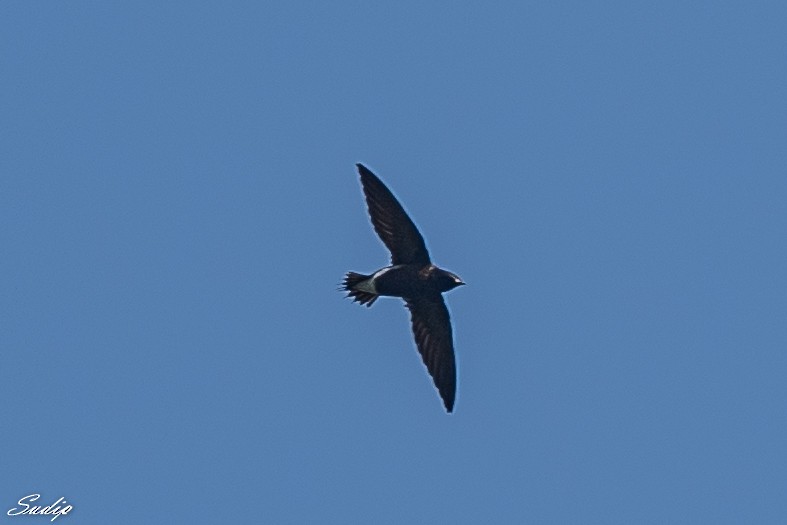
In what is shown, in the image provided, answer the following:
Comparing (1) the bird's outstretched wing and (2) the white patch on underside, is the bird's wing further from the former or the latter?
(2) the white patch on underside

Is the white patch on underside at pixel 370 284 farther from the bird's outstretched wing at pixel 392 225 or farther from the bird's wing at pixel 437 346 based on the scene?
the bird's wing at pixel 437 346

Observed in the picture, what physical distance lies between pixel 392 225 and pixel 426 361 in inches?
89.7

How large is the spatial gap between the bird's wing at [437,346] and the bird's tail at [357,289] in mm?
1225

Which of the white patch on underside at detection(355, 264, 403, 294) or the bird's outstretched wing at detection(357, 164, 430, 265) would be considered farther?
the bird's outstretched wing at detection(357, 164, 430, 265)

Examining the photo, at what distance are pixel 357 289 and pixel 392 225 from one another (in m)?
1.08

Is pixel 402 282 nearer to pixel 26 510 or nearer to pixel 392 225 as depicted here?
pixel 392 225

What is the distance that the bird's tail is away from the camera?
77625mm

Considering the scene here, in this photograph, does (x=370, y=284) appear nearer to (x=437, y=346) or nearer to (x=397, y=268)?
(x=397, y=268)

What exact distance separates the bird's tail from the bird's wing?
123cm

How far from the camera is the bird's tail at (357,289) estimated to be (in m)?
77.6

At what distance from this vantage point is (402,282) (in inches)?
3063

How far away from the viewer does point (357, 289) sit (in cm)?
7769

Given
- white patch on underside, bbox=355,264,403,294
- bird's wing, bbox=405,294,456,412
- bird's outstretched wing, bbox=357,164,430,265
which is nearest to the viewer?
white patch on underside, bbox=355,264,403,294

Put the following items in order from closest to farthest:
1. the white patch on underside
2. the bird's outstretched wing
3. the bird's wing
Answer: the white patch on underside < the bird's outstretched wing < the bird's wing
